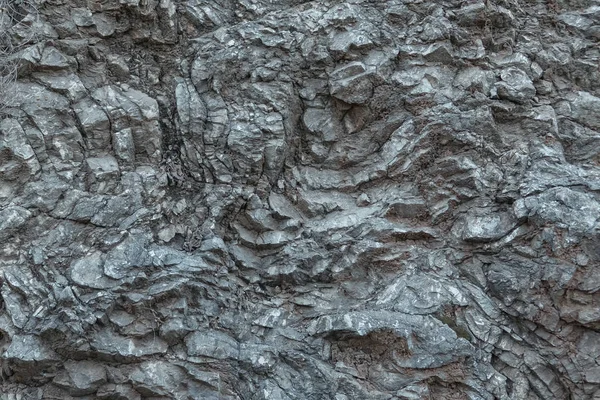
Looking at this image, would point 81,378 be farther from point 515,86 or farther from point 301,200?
point 515,86

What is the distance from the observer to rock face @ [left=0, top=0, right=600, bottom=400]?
16.1 feet

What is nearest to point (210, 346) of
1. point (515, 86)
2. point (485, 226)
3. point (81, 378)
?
point (81, 378)

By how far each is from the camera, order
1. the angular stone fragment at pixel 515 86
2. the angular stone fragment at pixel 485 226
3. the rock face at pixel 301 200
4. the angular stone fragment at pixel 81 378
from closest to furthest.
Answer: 1. the angular stone fragment at pixel 81 378
2. the rock face at pixel 301 200
3. the angular stone fragment at pixel 485 226
4. the angular stone fragment at pixel 515 86

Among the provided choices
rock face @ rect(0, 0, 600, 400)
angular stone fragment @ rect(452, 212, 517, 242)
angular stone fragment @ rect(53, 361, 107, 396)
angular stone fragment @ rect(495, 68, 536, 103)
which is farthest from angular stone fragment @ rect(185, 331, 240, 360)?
angular stone fragment @ rect(495, 68, 536, 103)

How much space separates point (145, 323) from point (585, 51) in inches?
201

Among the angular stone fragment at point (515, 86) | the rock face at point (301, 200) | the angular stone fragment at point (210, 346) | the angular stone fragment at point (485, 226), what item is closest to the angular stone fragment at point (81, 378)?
the rock face at point (301, 200)

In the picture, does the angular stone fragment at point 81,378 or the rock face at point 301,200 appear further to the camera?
the rock face at point 301,200

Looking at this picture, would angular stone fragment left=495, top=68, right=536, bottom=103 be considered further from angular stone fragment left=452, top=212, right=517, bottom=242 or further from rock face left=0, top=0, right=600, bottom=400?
angular stone fragment left=452, top=212, right=517, bottom=242

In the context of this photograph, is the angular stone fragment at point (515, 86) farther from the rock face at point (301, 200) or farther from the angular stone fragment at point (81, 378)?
the angular stone fragment at point (81, 378)

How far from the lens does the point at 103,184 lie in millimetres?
5457

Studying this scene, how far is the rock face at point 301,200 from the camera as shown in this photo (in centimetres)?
492

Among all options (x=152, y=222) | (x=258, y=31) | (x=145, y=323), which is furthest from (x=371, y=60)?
(x=145, y=323)

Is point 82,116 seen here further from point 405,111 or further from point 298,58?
point 405,111

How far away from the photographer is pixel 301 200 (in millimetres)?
5793
